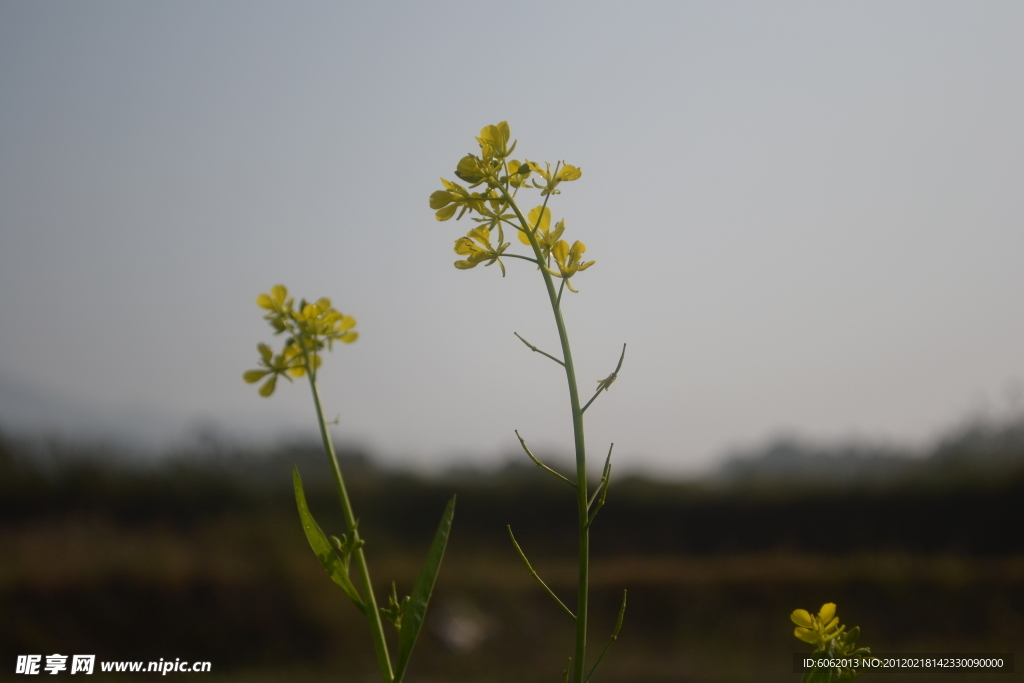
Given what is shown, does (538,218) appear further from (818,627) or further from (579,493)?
(818,627)

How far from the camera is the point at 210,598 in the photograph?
230 inches

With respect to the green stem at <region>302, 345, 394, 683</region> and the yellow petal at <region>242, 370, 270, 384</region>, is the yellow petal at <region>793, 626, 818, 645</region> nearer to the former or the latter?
the green stem at <region>302, 345, 394, 683</region>

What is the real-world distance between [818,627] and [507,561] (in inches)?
283

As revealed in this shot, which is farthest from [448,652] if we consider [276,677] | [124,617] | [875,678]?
[875,678]

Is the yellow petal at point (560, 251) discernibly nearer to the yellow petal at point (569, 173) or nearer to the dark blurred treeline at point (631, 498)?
the yellow petal at point (569, 173)

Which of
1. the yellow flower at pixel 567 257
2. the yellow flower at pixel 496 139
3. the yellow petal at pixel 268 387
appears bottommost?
the yellow petal at pixel 268 387

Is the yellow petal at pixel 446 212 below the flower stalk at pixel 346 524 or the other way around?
the other way around

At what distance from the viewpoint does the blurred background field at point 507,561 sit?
5562 mm

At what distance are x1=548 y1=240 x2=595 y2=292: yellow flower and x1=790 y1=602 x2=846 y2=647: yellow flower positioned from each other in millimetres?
347

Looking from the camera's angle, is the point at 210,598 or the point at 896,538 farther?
the point at 896,538

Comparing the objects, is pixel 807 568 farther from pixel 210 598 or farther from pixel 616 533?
pixel 210 598

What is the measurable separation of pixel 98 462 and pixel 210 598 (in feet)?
8.71

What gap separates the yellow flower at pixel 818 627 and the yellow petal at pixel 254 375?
52 cm

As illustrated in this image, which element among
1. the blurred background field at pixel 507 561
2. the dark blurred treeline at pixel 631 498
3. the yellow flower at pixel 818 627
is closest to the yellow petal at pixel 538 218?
the yellow flower at pixel 818 627
